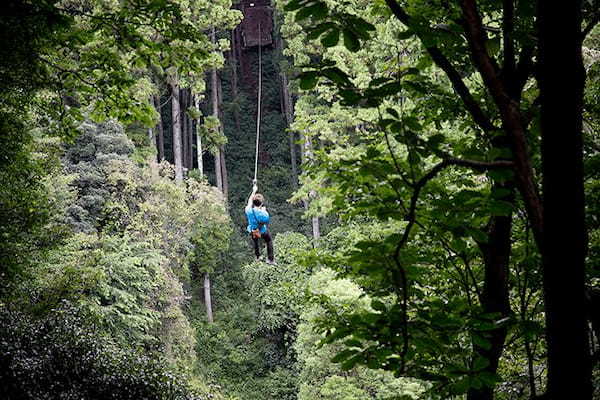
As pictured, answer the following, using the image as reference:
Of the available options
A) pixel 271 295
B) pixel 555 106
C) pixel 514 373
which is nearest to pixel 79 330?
pixel 514 373

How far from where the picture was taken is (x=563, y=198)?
0.88 metres

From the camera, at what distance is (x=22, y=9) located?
325 cm

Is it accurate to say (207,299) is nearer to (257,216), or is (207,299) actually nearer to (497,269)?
(257,216)

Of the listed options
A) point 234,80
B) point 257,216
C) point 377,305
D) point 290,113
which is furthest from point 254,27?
point 377,305

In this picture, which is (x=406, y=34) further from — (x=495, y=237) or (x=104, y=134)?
(x=104, y=134)

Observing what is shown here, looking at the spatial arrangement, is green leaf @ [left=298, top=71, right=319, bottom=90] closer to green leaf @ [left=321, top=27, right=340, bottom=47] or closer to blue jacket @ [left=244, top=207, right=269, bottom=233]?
green leaf @ [left=321, top=27, right=340, bottom=47]

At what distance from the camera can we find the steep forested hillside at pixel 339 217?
3.55 feet

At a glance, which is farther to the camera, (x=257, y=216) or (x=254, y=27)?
(x=254, y=27)

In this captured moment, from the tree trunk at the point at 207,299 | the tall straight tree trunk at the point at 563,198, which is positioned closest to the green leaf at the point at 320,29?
the tall straight tree trunk at the point at 563,198

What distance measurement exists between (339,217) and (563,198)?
2206mm

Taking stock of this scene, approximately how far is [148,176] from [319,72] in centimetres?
1176

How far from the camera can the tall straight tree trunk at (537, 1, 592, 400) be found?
33.7 inches

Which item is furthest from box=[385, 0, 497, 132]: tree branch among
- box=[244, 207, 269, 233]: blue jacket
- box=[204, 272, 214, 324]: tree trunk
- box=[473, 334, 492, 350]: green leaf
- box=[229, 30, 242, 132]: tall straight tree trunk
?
box=[229, 30, 242, 132]: tall straight tree trunk

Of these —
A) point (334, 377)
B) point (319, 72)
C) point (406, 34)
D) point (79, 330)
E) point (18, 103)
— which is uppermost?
point (18, 103)
